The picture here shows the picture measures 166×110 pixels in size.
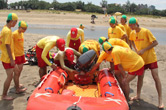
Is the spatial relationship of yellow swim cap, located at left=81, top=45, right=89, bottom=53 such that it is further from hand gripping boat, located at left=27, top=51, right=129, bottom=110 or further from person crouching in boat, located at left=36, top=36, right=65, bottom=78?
person crouching in boat, located at left=36, top=36, right=65, bottom=78

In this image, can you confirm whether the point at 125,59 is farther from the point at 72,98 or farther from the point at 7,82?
the point at 7,82

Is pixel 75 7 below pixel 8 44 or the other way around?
the other way around

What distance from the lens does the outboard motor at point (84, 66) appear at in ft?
11.1

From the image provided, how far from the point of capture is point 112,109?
87.6 inches

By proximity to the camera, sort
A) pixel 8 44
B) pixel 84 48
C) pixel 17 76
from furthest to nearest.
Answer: pixel 84 48 → pixel 17 76 → pixel 8 44

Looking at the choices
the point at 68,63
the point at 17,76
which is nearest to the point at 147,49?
the point at 68,63

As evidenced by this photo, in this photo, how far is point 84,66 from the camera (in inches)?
136

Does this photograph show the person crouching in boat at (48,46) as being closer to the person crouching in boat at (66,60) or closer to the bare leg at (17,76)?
the person crouching in boat at (66,60)

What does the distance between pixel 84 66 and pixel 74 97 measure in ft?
3.53

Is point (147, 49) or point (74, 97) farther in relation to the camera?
point (147, 49)

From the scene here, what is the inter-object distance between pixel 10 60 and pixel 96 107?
162cm

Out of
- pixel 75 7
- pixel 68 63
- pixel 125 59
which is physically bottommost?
pixel 68 63

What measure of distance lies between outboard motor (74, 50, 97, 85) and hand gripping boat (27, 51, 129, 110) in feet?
0.07

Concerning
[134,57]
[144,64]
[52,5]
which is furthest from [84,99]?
[52,5]
